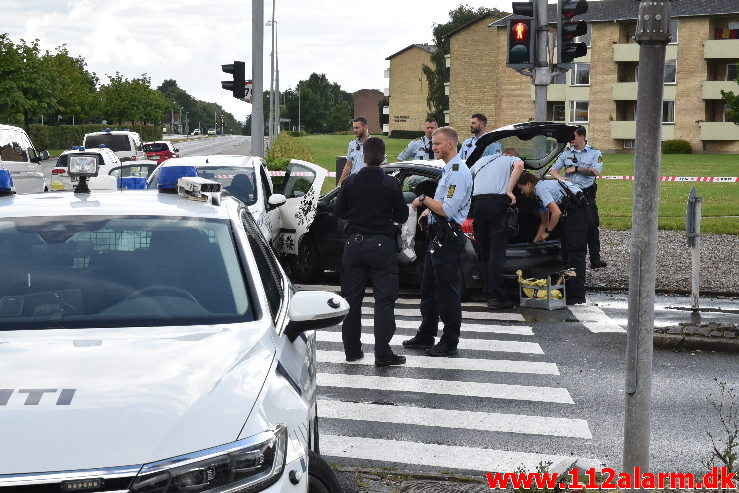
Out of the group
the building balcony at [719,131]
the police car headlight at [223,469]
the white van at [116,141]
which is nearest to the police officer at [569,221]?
the police car headlight at [223,469]

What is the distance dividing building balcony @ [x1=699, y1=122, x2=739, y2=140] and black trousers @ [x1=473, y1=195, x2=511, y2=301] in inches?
2774

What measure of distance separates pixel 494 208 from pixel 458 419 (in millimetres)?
4750

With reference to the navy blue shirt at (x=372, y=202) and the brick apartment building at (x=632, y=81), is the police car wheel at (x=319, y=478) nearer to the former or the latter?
the navy blue shirt at (x=372, y=202)

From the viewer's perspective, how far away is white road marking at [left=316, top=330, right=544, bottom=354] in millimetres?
9938

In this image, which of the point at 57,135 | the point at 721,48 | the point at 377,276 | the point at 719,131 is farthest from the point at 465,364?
the point at 721,48

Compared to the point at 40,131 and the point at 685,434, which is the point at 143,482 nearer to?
the point at 685,434

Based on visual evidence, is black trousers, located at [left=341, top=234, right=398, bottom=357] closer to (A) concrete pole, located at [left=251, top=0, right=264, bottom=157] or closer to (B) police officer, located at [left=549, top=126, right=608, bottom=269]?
(B) police officer, located at [left=549, top=126, right=608, bottom=269]

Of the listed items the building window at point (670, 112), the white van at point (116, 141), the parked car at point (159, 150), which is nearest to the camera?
the white van at point (116, 141)

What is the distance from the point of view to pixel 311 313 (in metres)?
4.31

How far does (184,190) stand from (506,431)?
2931 millimetres

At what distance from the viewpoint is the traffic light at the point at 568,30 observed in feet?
46.1

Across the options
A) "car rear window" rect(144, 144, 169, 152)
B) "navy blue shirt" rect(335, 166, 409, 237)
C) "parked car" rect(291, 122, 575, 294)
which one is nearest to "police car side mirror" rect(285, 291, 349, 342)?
"navy blue shirt" rect(335, 166, 409, 237)

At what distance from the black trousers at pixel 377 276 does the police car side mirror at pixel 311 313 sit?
4403mm

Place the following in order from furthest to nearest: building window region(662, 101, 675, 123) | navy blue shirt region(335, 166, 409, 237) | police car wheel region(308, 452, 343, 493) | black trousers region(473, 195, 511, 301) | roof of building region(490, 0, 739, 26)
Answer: building window region(662, 101, 675, 123) < roof of building region(490, 0, 739, 26) < black trousers region(473, 195, 511, 301) < navy blue shirt region(335, 166, 409, 237) < police car wheel region(308, 452, 343, 493)
